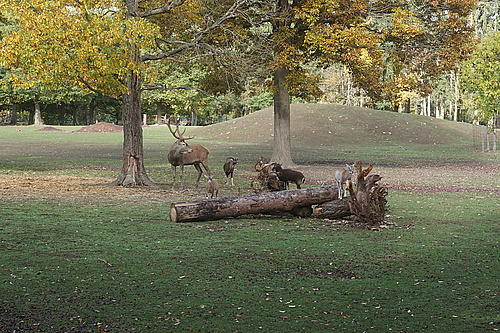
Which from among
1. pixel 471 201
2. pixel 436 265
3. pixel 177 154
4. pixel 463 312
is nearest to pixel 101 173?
pixel 177 154

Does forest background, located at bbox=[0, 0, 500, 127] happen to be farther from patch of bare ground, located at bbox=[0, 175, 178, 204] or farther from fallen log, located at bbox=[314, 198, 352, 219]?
fallen log, located at bbox=[314, 198, 352, 219]

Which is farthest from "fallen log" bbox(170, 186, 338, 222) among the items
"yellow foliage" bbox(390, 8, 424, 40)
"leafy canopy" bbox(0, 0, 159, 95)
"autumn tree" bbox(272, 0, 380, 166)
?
"yellow foliage" bbox(390, 8, 424, 40)

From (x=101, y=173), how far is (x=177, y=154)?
22.6 feet

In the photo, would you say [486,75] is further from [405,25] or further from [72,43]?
[72,43]

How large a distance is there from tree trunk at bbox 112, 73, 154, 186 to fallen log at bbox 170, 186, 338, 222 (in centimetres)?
682

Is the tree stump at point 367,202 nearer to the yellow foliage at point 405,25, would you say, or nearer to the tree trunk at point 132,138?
the tree trunk at point 132,138

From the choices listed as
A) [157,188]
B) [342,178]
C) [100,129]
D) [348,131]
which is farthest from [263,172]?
[100,129]

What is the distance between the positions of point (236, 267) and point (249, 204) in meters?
3.81

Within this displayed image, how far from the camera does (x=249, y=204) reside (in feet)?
41.1

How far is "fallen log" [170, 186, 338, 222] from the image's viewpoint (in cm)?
1226

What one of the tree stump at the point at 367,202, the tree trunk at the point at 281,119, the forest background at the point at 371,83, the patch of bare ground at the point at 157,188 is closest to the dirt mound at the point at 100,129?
the forest background at the point at 371,83

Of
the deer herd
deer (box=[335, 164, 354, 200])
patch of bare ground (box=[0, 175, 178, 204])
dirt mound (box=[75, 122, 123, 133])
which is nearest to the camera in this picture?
deer (box=[335, 164, 354, 200])

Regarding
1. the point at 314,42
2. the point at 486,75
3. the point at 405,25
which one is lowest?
the point at 314,42

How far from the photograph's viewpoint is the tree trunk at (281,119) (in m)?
26.7
